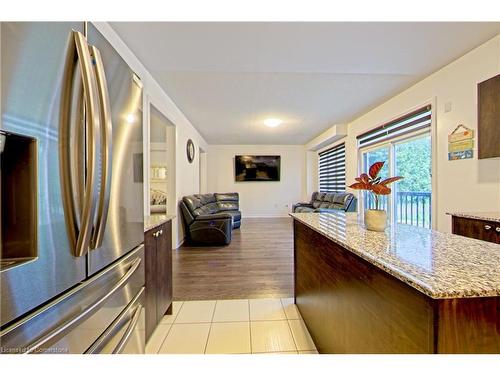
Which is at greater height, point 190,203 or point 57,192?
point 57,192

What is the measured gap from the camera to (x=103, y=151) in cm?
88

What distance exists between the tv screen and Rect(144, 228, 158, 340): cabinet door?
654 centimetres

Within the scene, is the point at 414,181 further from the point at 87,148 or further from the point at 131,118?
the point at 87,148

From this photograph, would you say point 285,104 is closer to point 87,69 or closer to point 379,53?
point 379,53

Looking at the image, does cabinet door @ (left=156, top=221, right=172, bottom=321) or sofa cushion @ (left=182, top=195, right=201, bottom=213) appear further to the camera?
sofa cushion @ (left=182, top=195, right=201, bottom=213)

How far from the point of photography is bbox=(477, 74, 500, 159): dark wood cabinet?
6.72 feet

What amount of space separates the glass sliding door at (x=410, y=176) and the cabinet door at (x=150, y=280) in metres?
3.57

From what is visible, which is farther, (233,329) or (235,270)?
(235,270)

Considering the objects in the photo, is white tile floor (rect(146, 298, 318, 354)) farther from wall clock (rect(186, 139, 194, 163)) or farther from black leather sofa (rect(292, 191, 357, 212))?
black leather sofa (rect(292, 191, 357, 212))

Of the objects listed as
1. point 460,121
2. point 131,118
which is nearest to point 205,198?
point 131,118

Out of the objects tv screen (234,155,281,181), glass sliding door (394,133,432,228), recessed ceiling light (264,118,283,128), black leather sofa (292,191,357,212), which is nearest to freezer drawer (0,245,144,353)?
glass sliding door (394,133,432,228)

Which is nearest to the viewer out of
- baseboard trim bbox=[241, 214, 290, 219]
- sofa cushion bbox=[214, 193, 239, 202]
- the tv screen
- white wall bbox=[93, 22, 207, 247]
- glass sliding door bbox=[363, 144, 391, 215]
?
white wall bbox=[93, 22, 207, 247]

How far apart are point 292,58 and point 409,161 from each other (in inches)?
110

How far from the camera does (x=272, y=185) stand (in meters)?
8.39
